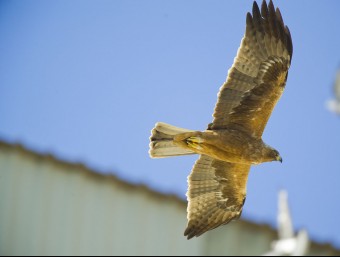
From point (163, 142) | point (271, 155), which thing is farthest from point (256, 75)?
point (163, 142)

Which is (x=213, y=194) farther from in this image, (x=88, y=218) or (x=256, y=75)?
(x=88, y=218)

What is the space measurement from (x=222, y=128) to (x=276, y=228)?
3.25m

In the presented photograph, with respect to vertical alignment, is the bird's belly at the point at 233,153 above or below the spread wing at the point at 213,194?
above

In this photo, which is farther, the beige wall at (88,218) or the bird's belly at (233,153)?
the beige wall at (88,218)

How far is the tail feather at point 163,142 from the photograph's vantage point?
10773mm

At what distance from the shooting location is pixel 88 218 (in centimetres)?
1367

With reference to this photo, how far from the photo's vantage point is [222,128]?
10695 millimetres

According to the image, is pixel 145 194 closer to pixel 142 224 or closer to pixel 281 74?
pixel 142 224

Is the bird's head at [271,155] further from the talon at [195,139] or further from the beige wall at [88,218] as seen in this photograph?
the beige wall at [88,218]

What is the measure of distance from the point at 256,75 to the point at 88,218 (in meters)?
3.93

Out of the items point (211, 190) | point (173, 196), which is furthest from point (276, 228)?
point (211, 190)

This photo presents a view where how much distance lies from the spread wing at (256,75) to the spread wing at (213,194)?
0.82 metres

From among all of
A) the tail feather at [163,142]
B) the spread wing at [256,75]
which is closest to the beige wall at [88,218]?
the tail feather at [163,142]

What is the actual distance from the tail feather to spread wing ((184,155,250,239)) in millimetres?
731
